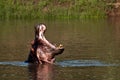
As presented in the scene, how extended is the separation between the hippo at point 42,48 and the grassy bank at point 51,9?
39.3m

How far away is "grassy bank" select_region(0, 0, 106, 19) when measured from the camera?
64500 millimetres

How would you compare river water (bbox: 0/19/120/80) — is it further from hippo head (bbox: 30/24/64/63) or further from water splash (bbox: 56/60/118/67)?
hippo head (bbox: 30/24/64/63)

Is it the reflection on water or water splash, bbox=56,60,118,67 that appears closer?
the reflection on water

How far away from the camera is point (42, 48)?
24.0 meters

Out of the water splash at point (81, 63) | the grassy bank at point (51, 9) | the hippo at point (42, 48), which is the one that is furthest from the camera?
the grassy bank at point (51, 9)

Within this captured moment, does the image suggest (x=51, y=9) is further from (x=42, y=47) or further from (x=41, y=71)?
(x=41, y=71)

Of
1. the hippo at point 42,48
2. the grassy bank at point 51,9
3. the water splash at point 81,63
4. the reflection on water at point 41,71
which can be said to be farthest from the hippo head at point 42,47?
the grassy bank at point 51,9

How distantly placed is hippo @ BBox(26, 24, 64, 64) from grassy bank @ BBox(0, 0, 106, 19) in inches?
1548

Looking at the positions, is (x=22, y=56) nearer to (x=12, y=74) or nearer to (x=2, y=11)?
(x=12, y=74)

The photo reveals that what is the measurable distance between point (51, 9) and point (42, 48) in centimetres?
4305

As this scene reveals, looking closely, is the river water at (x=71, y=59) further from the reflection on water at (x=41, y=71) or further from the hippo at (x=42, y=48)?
the hippo at (x=42, y=48)

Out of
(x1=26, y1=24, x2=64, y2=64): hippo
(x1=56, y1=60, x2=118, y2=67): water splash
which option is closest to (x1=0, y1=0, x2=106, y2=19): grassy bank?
(x1=56, y1=60, x2=118, y2=67): water splash

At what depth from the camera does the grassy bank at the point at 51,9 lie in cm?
6450

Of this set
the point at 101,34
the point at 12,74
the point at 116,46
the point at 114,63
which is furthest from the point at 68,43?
the point at 12,74
